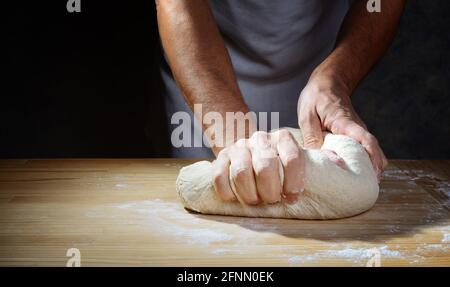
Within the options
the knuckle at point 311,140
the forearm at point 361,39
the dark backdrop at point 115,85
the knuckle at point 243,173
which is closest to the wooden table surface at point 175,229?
the knuckle at point 243,173

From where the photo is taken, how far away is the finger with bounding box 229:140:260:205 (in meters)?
1.39

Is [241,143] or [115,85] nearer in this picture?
[241,143]

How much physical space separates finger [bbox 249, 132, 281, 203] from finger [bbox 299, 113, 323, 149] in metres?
0.28

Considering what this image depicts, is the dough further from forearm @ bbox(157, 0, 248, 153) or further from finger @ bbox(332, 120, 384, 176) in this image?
forearm @ bbox(157, 0, 248, 153)

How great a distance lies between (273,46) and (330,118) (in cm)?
58

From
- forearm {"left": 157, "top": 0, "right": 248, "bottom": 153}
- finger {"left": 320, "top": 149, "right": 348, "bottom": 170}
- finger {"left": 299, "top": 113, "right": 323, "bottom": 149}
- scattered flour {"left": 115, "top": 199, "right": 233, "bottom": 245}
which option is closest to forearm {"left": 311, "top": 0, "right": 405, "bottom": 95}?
finger {"left": 299, "top": 113, "right": 323, "bottom": 149}

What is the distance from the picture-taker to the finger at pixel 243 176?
4.56 ft

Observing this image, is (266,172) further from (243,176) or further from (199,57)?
(199,57)

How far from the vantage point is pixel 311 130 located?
173cm

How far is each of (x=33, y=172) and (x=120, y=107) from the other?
42.5 inches

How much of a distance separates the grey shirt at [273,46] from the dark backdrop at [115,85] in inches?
14.0

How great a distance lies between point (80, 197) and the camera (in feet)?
5.20

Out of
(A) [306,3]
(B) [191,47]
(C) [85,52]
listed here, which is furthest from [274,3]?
(C) [85,52]

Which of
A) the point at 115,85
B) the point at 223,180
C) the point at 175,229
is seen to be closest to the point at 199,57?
the point at 223,180
